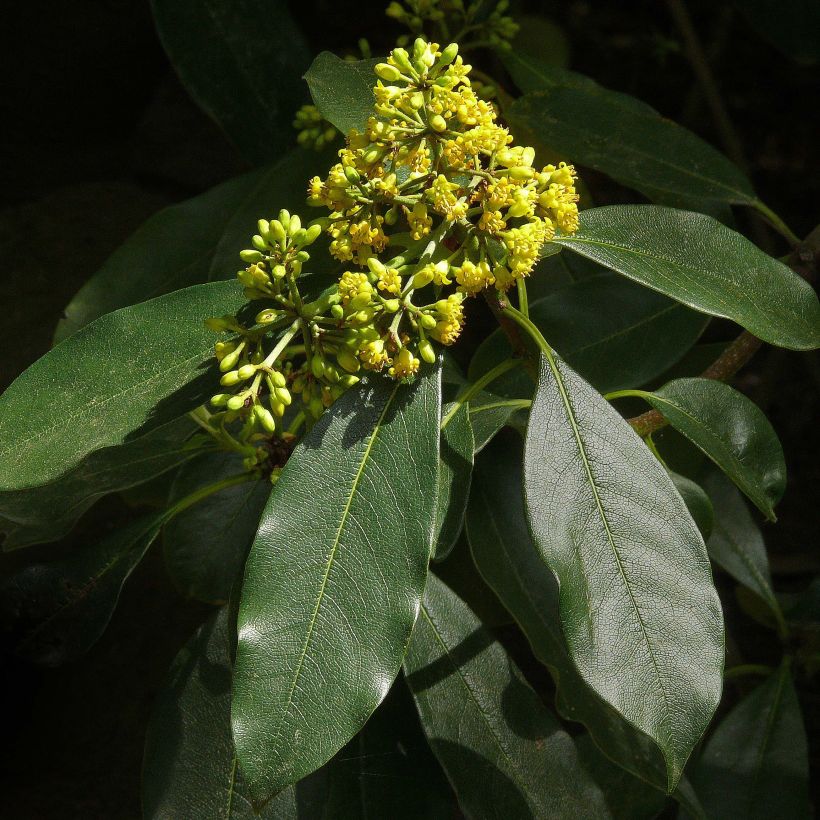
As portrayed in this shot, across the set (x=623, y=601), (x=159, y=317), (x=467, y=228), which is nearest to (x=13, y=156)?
(x=159, y=317)

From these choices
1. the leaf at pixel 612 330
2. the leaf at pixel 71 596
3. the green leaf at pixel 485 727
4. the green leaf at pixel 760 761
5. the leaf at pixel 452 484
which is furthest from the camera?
the green leaf at pixel 760 761

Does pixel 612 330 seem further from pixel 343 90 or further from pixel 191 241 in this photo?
pixel 191 241

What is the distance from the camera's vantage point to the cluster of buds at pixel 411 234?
0.72 m

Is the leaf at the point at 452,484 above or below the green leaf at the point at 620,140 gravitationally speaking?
below

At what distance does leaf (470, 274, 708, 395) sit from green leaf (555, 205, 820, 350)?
0.27 meters

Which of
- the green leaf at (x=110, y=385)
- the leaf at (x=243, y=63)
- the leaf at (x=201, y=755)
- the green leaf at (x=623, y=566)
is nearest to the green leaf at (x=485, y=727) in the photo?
the leaf at (x=201, y=755)

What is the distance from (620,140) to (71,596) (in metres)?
0.88

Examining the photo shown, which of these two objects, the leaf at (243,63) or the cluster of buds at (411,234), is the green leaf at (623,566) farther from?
the leaf at (243,63)

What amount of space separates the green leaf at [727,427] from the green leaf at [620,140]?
1.06 ft

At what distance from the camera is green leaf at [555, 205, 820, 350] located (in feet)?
2.77

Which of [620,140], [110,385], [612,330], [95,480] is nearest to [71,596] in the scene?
[95,480]

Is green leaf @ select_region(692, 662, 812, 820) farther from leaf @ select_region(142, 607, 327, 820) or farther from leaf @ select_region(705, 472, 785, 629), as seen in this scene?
leaf @ select_region(142, 607, 327, 820)

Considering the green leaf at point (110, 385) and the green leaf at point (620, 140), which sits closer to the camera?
the green leaf at point (110, 385)

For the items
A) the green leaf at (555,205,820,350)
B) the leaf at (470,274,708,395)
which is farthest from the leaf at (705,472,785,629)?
the green leaf at (555,205,820,350)
